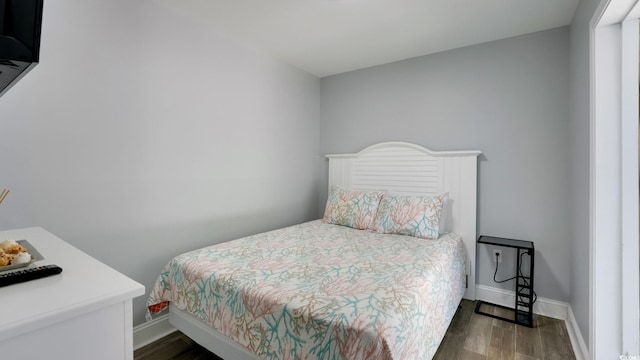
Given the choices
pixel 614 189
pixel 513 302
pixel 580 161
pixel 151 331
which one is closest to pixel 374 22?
pixel 580 161

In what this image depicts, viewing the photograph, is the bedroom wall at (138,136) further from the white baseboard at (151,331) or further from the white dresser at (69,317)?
the white dresser at (69,317)

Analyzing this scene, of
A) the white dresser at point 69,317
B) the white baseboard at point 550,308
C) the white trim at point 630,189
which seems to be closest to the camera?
the white dresser at point 69,317

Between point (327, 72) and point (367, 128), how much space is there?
2.92 feet

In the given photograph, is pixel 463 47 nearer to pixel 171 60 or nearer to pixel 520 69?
pixel 520 69

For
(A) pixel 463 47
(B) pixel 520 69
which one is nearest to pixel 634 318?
(B) pixel 520 69

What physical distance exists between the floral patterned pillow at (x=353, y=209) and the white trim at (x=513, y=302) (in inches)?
47.2

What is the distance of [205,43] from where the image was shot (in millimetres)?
2453

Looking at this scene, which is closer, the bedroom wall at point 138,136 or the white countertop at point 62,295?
the white countertop at point 62,295

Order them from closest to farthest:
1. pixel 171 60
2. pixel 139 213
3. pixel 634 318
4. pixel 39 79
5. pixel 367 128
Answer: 1. pixel 634 318
2. pixel 39 79
3. pixel 139 213
4. pixel 171 60
5. pixel 367 128

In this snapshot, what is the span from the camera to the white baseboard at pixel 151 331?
2020 mm

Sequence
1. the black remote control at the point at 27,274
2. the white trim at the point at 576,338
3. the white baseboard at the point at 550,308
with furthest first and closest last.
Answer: the white baseboard at the point at 550,308 < the white trim at the point at 576,338 < the black remote control at the point at 27,274

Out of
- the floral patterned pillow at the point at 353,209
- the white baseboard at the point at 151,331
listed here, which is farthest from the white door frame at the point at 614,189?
the white baseboard at the point at 151,331

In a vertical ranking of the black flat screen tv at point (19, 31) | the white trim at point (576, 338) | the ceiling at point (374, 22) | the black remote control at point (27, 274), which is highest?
the ceiling at point (374, 22)

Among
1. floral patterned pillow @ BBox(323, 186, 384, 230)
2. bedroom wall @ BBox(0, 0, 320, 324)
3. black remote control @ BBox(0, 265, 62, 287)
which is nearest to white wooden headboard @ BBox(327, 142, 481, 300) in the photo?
floral patterned pillow @ BBox(323, 186, 384, 230)
